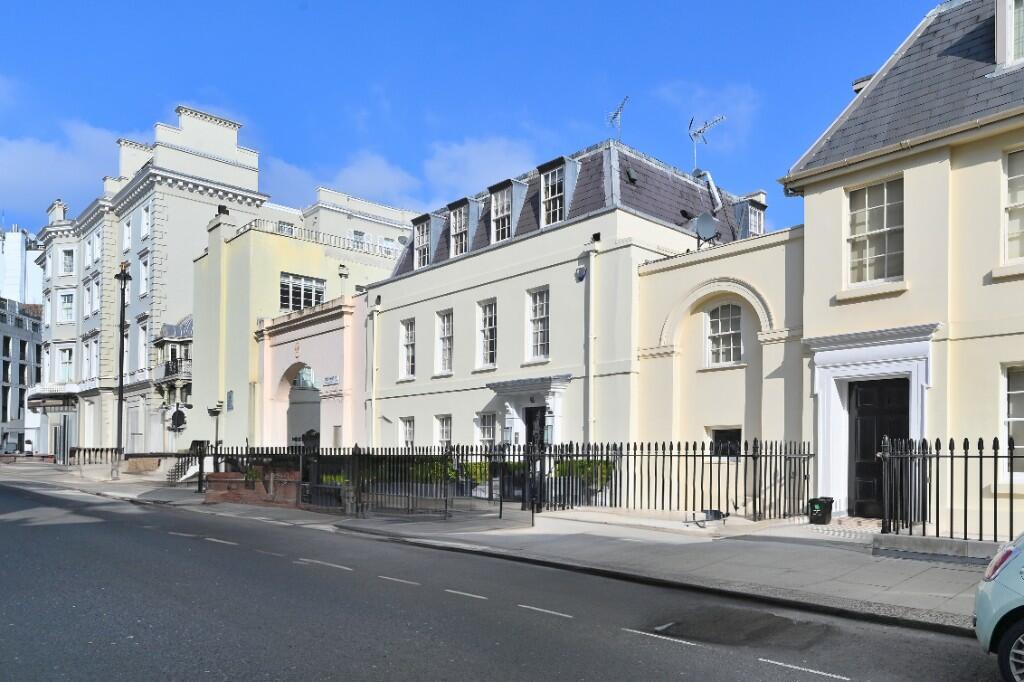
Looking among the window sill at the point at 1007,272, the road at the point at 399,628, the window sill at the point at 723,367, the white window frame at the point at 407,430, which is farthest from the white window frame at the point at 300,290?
→ the window sill at the point at 1007,272

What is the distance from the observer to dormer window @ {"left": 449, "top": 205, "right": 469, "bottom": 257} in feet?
88.9

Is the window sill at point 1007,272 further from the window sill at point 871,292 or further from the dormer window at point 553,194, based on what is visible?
the dormer window at point 553,194

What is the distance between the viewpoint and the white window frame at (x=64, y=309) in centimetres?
5816

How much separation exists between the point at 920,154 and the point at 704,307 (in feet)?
19.6

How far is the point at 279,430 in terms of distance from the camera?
114 ft

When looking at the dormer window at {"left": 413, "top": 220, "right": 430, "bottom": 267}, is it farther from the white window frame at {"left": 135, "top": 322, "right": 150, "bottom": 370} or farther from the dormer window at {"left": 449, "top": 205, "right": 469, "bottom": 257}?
the white window frame at {"left": 135, "top": 322, "right": 150, "bottom": 370}

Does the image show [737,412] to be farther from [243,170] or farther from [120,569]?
[243,170]

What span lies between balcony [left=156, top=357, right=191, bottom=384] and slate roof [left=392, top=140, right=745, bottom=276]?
21497mm

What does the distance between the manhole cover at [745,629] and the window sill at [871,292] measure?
8.69m

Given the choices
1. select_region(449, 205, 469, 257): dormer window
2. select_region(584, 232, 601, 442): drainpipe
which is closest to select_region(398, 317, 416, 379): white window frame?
select_region(449, 205, 469, 257): dormer window

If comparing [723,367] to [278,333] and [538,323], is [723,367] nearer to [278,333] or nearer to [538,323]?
[538,323]

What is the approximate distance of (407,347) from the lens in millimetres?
28547

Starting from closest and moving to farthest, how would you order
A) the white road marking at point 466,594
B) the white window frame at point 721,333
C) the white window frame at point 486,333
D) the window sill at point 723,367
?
the white road marking at point 466,594
the window sill at point 723,367
the white window frame at point 721,333
the white window frame at point 486,333

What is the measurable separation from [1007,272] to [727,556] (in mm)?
7125
